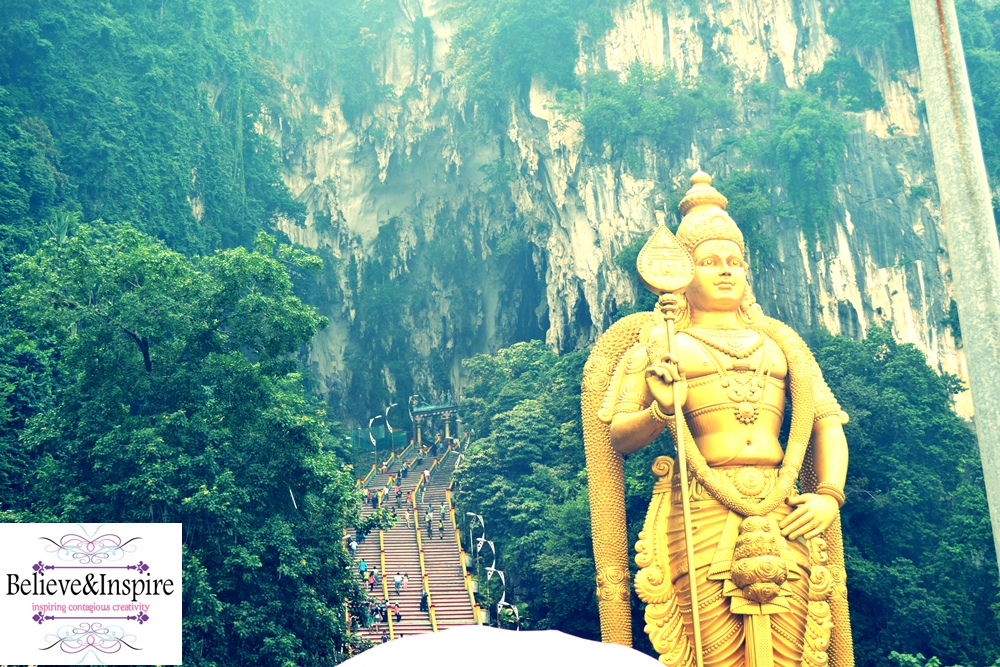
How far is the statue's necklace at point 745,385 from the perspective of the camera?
34.3 feet

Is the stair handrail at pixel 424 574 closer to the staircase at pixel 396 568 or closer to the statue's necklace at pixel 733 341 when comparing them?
the staircase at pixel 396 568

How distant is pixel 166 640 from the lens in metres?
5.05

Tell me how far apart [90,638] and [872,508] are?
1456 centimetres

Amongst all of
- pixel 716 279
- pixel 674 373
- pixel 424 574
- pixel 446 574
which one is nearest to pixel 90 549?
pixel 674 373

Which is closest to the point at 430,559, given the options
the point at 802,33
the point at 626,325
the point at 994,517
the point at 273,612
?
the point at 273,612

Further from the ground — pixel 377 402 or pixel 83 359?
pixel 377 402

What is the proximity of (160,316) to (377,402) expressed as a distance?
18551 mm

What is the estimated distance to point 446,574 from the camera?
20.5m

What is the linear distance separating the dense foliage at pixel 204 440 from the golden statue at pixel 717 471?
13.9 feet

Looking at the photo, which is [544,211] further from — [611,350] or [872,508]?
[611,350]

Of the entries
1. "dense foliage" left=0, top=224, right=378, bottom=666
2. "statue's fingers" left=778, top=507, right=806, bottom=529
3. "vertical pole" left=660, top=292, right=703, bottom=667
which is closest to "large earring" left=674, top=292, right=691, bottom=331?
"vertical pole" left=660, top=292, right=703, bottom=667

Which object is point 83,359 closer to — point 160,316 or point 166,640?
point 160,316

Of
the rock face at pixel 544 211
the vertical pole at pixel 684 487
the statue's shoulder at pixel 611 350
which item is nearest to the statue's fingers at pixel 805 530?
the vertical pole at pixel 684 487

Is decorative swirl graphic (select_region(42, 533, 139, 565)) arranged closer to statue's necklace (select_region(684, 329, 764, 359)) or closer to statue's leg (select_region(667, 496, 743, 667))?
statue's leg (select_region(667, 496, 743, 667))
